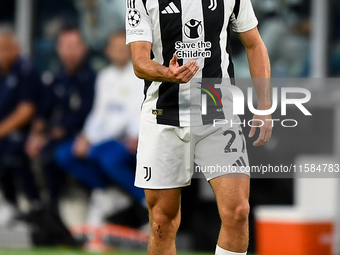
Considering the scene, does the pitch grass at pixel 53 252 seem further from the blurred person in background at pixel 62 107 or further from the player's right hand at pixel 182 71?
the player's right hand at pixel 182 71

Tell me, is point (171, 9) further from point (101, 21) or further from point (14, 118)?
point (101, 21)

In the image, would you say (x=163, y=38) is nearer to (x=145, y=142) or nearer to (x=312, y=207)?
(x=145, y=142)

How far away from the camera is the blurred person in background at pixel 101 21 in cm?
834

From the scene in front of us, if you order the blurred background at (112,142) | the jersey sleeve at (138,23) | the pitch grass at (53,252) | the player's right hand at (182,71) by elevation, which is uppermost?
the jersey sleeve at (138,23)

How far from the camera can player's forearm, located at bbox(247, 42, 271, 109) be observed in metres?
4.24

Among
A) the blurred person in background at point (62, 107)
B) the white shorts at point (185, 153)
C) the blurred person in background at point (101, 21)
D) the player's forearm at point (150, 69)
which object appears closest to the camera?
the player's forearm at point (150, 69)

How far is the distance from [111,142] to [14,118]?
51.3 inches

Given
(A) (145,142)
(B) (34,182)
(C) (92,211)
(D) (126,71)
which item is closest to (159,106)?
(A) (145,142)

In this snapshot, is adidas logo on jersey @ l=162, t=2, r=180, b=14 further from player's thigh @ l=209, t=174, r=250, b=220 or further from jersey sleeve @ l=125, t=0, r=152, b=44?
player's thigh @ l=209, t=174, r=250, b=220

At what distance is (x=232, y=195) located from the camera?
3.96m

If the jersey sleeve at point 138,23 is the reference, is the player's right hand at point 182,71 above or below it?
below

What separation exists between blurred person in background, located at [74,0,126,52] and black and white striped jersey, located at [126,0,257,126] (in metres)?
4.20

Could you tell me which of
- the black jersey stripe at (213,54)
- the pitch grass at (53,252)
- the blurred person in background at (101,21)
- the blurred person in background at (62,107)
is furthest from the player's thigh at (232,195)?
the blurred person in background at (101,21)

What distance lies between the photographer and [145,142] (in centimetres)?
428
